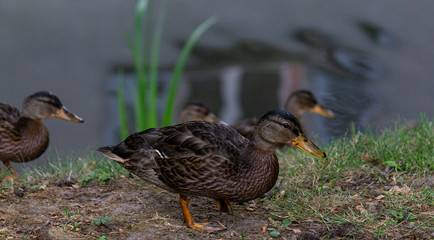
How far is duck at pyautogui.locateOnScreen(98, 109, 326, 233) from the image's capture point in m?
3.63

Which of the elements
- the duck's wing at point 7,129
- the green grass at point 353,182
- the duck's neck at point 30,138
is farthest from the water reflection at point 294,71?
the duck's wing at point 7,129

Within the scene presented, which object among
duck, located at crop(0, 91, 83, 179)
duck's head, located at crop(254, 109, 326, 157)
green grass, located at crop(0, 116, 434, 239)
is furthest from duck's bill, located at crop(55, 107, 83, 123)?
duck's head, located at crop(254, 109, 326, 157)

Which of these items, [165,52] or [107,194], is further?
[165,52]

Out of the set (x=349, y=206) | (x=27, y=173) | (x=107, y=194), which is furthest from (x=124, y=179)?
(x=349, y=206)

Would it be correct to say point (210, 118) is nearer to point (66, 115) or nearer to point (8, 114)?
point (66, 115)

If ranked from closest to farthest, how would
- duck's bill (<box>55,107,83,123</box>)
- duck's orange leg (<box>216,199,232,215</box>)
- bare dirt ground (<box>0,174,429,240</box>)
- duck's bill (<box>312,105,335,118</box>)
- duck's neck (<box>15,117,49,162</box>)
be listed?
bare dirt ground (<box>0,174,429,240</box>)
duck's orange leg (<box>216,199,232,215</box>)
duck's neck (<box>15,117,49,162</box>)
duck's bill (<box>55,107,83,123</box>)
duck's bill (<box>312,105,335,118</box>)

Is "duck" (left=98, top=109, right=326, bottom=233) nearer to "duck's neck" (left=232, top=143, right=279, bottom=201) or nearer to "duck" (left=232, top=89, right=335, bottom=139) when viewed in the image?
"duck's neck" (left=232, top=143, right=279, bottom=201)

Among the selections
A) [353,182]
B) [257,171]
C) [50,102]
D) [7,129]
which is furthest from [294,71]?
[257,171]

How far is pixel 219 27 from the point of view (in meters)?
7.31

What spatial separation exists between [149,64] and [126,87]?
0.74 meters

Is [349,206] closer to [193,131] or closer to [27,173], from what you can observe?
[193,131]

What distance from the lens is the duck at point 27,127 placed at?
5309 millimetres

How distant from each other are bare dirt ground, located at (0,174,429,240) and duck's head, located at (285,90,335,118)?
324 centimetres

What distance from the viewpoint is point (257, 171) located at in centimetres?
366
